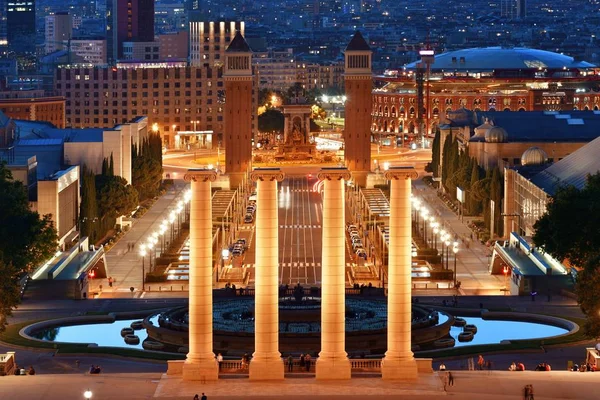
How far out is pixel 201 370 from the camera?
232 feet

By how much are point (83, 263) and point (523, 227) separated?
32563 millimetres

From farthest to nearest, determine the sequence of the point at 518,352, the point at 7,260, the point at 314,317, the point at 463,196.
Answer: the point at 463,196
the point at 7,260
the point at 314,317
the point at 518,352

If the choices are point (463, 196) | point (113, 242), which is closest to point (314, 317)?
point (113, 242)

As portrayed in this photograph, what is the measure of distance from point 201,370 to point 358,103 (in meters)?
126

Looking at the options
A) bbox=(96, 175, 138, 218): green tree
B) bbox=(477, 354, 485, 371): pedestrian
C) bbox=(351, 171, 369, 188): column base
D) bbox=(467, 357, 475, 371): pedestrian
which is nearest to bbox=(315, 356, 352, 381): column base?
bbox=(467, 357, 475, 371): pedestrian

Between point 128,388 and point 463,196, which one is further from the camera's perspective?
point 463,196

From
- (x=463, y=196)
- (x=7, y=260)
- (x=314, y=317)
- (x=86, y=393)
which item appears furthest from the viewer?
(x=463, y=196)

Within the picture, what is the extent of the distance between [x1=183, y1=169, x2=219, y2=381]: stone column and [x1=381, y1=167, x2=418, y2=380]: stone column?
6.22m

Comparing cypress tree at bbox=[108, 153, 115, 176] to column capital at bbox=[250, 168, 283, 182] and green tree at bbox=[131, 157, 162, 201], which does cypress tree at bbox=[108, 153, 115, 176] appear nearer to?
green tree at bbox=[131, 157, 162, 201]

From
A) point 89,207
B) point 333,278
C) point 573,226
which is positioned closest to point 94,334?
point 333,278

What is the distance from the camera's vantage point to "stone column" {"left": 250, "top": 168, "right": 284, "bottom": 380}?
68812 millimetres

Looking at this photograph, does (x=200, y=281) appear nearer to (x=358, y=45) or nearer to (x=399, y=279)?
(x=399, y=279)

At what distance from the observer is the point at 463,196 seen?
152125 mm

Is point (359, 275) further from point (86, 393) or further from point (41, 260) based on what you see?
point (86, 393)
